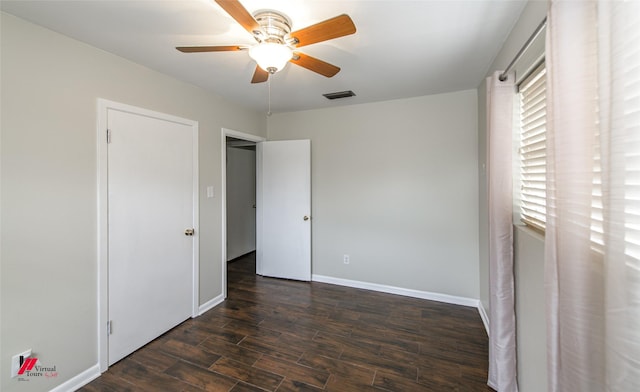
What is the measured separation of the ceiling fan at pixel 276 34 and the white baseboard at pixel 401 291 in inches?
111

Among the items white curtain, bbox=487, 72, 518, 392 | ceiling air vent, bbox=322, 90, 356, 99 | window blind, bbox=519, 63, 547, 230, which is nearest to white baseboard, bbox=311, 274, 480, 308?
white curtain, bbox=487, 72, 518, 392

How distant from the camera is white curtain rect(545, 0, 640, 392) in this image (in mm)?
598

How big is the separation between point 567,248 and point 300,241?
3.17 m

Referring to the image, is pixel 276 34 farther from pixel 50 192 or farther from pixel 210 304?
pixel 210 304

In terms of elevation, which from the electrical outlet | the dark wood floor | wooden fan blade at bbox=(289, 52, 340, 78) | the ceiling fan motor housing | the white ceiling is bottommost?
the dark wood floor

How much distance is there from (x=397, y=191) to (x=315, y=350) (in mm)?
2051

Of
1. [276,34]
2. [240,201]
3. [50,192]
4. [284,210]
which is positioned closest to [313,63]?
[276,34]

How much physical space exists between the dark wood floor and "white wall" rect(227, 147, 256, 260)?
1.86m

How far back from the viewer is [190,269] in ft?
9.02

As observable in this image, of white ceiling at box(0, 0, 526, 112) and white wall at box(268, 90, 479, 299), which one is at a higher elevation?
white ceiling at box(0, 0, 526, 112)

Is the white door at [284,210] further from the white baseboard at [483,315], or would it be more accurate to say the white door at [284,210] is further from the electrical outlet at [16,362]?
the electrical outlet at [16,362]

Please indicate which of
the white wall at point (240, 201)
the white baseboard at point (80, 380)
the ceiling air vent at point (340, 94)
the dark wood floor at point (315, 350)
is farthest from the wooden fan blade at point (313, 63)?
the white wall at point (240, 201)

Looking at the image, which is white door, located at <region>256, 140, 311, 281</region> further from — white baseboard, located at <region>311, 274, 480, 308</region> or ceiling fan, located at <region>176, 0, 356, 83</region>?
ceiling fan, located at <region>176, 0, 356, 83</region>

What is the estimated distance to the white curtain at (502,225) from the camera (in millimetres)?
1591
